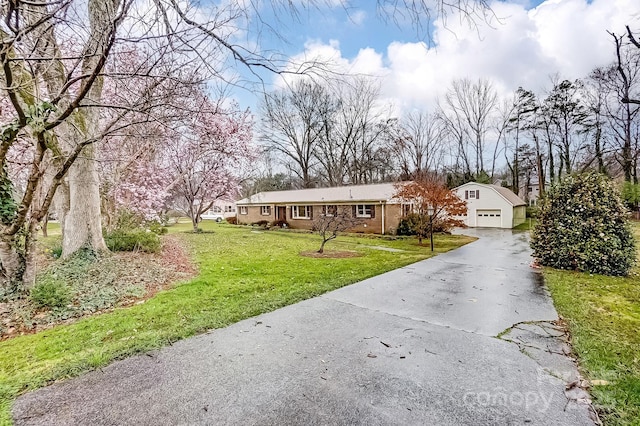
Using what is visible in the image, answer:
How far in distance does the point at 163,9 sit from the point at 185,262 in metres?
8.18

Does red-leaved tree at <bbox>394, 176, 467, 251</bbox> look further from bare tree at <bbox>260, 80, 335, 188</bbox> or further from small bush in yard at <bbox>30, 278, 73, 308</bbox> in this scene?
bare tree at <bbox>260, 80, 335, 188</bbox>

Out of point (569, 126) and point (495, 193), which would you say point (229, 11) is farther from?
point (569, 126)

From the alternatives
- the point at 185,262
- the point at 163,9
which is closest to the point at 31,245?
the point at 185,262

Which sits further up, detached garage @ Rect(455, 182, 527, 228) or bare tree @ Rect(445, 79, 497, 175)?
bare tree @ Rect(445, 79, 497, 175)

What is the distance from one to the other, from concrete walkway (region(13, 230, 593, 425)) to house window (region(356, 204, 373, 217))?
50.3ft

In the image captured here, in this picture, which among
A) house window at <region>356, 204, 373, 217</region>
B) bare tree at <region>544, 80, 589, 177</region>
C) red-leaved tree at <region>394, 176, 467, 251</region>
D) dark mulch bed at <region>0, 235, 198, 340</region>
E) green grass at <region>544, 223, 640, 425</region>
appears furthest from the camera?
bare tree at <region>544, 80, 589, 177</region>

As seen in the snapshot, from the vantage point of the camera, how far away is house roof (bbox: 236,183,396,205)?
65.3 ft

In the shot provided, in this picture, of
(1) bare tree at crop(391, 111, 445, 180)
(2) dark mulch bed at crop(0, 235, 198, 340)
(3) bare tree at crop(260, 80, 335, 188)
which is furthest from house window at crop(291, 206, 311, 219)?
(2) dark mulch bed at crop(0, 235, 198, 340)

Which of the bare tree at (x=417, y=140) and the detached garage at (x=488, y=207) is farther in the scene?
the bare tree at (x=417, y=140)

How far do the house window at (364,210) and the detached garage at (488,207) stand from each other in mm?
9191

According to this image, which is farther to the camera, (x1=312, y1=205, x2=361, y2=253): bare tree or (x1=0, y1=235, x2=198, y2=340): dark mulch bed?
(x1=312, y1=205, x2=361, y2=253): bare tree

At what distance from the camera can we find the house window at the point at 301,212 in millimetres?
23781

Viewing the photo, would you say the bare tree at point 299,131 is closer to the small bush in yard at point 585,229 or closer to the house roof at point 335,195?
the house roof at point 335,195

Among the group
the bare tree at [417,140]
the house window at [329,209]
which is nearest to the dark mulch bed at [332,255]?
the house window at [329,209]
